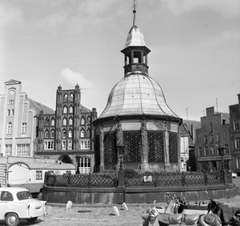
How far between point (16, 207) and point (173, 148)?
13.8m

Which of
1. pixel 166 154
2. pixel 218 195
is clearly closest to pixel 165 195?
pixel 218 195

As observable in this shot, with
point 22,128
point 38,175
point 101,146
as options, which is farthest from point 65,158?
point 101,146

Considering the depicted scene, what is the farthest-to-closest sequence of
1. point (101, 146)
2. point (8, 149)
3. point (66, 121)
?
point (8, 149), point (66, 121), point (101, 146)

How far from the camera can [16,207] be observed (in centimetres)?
1220

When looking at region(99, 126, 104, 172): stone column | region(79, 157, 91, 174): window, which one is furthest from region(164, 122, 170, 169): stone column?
region(79, 157, 91, 174): window

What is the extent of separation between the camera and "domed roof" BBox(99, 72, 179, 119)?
23250mm

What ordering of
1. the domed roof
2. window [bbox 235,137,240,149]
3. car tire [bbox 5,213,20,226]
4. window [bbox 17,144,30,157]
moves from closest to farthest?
car tire [bbox 5,213,20,226] → the domed roof → window [bbox 235,137,240,149] → window [bbox 17,144,30,157]

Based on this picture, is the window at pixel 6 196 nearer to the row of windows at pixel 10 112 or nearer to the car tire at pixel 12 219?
the car tire at pixel 12 219

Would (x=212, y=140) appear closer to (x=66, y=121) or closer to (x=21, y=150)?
(x=66, y=121)

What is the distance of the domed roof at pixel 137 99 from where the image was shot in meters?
23.2

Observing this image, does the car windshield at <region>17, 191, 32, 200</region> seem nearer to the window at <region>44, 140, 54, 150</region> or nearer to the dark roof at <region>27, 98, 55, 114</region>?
the window at <region>44, 140, 54, 150</region>

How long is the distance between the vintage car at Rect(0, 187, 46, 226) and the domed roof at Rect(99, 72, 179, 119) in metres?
11.3

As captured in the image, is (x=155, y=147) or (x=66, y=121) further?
(x=66, y=121)

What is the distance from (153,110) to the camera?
76.6ft
